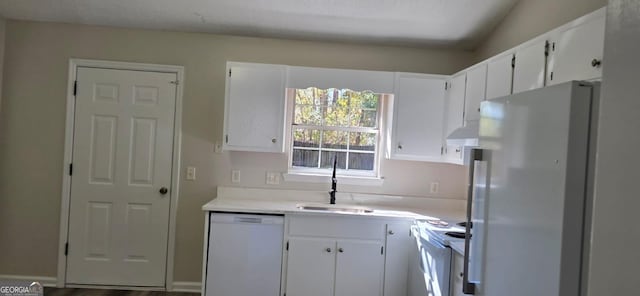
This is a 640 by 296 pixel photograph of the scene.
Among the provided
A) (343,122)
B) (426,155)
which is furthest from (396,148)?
(343,122)

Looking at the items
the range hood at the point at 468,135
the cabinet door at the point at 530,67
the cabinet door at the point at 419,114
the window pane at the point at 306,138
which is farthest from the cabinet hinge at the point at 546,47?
the window pane at the point at 306,138

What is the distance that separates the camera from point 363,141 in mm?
3783

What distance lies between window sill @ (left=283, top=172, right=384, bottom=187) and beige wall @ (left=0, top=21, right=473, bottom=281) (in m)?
0.09

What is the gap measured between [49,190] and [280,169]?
2008mm

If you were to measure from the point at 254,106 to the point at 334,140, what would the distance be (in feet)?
2.82

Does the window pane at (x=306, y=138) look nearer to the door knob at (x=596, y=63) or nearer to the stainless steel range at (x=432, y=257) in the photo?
the stainless steel range at (x=432, y=257)

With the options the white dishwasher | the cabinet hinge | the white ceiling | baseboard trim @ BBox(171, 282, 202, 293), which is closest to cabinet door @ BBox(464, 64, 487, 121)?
the white ceiling

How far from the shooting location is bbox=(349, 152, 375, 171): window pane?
3789 millimetres

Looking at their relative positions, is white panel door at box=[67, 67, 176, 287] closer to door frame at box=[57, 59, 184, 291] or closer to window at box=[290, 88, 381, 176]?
door frame at box=[57, 59, 184, 291]

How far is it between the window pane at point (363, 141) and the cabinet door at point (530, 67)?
5.22ft

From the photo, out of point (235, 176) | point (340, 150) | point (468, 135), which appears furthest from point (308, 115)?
point (468, 135)

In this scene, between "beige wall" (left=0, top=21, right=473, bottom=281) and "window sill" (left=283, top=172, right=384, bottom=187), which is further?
"window sill" (left=283, top=172, right=384, bottom=187)

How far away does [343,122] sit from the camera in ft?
12.4

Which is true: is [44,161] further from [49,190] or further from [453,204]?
[453,204]
